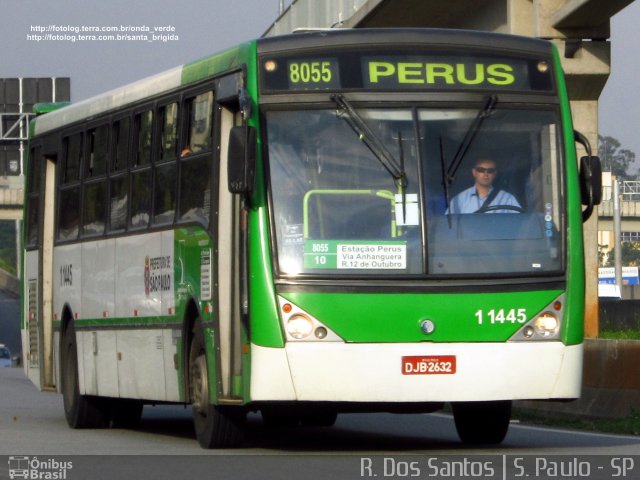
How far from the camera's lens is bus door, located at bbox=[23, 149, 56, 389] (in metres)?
18.8

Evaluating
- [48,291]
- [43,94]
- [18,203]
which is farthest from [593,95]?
[18,203]

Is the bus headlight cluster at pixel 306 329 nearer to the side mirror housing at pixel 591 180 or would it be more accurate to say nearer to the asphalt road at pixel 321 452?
the asphalt road at pixel 321 452

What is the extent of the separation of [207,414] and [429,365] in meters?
1.97

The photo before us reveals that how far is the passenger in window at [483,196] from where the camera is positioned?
12.7 m

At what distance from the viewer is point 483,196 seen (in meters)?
12.8

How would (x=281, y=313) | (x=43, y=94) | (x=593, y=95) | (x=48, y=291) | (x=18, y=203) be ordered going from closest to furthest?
1. (x=281, y=313)
2. (x=48, y=291)
3. (x=593, y=95)
4. (x=43, y=94)
5. (x=18, y=203)

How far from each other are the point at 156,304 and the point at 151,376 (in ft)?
2.07

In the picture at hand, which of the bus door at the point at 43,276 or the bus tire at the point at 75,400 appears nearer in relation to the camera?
the bus tire at the point at 75,400

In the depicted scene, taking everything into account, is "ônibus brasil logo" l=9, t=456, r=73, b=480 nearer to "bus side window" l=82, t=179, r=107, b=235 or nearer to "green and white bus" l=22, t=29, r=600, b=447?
"green and white bus" l=22, t=29, r=600, b=447

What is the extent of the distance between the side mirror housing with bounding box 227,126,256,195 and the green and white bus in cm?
2

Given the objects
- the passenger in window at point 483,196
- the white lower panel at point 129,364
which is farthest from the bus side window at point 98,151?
the passenger in window at point 483,196

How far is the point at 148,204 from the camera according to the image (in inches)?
605

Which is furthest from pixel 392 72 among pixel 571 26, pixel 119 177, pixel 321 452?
pixel 571 26

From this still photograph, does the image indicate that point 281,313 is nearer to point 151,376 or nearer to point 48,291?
point 151,376
